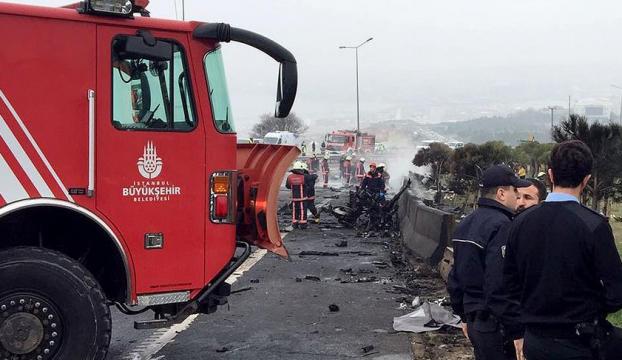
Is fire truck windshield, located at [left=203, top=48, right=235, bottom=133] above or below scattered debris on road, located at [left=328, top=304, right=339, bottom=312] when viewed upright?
above

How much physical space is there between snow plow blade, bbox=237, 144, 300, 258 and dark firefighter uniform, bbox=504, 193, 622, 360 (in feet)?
8.96

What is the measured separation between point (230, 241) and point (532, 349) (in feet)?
8.83

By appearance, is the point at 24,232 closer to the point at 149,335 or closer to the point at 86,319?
the point at 86,319

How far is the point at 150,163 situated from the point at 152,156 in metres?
0.05

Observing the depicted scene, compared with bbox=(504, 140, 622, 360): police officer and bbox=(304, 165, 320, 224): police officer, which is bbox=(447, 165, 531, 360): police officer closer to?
bbox=(504, 140, 622, 360): police officer

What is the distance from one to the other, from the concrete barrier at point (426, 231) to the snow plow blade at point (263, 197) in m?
4.85

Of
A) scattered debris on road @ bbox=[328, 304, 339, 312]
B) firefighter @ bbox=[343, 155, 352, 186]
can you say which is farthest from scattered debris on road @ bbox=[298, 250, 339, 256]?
firefighter @ bbox=[343, 155, 352, 186]

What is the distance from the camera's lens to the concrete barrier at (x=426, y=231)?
1007 centimetres

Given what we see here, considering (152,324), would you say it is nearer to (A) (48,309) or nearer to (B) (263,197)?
(A) (48,309)

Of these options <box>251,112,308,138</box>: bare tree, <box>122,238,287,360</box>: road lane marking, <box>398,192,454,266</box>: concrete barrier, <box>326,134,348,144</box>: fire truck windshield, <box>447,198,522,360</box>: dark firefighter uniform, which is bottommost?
<box>122,238,287,360</box>: road lane marking

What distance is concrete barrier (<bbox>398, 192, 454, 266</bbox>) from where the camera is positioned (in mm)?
10070

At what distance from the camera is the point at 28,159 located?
4500 millimetres

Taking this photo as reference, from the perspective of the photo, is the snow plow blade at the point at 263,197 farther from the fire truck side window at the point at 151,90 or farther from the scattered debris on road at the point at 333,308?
the scattered debris on road at the point at 333,308

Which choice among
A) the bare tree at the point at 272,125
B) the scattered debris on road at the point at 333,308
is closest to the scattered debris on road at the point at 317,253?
the scattered debris on road at the point at 333,308
